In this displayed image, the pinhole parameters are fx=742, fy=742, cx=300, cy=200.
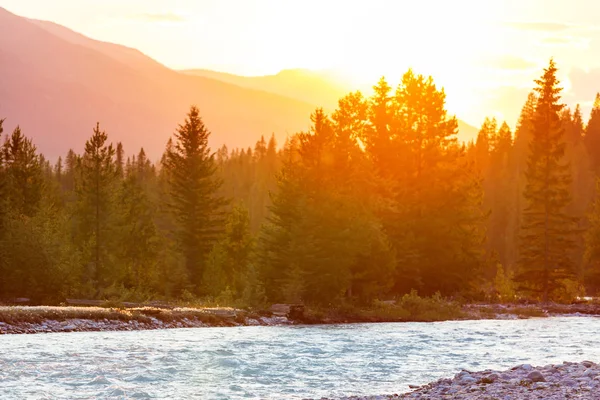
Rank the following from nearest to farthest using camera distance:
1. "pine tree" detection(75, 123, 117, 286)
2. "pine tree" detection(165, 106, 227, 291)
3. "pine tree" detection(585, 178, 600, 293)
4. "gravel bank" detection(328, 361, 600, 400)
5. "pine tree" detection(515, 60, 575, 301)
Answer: "gravel bank" detection(328, 361, 600, 400) → "pine tree" detection(75, 123, 117, 286) → "pine tree" detection(515, 60, 575, 301) → "pine tree" detection(165, 106, 227, 291) → "pine tree" detection(585, 178, 600, 293)

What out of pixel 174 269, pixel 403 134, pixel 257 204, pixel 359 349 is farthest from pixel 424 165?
pixel 257 204

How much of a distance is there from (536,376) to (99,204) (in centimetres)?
4541

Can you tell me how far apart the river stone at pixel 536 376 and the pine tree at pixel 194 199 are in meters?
48.5

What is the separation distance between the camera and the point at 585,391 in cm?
1709

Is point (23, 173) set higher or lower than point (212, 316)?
higher

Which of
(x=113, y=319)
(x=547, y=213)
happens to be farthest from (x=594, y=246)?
(x=113, y=319)

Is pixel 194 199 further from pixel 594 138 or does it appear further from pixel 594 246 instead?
pixel 594 138

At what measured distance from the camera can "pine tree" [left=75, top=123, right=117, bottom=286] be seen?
5706 cm

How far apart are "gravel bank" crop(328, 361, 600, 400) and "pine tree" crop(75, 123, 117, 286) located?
135ft

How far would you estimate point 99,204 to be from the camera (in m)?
58.9

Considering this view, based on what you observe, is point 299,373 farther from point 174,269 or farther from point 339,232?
point 174,269

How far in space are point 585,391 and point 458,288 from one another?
46.3 m

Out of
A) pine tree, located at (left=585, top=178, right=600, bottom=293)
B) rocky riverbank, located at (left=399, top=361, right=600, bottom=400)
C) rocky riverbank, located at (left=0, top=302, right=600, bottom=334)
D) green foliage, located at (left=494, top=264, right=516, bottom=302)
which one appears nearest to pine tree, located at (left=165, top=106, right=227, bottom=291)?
rocky riverbank, located at (left=0, top=302, right=600, bottom=334)

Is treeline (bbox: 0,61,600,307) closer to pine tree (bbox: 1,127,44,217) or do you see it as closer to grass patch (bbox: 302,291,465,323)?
pine tree (bbox: 1,127,44,217)
